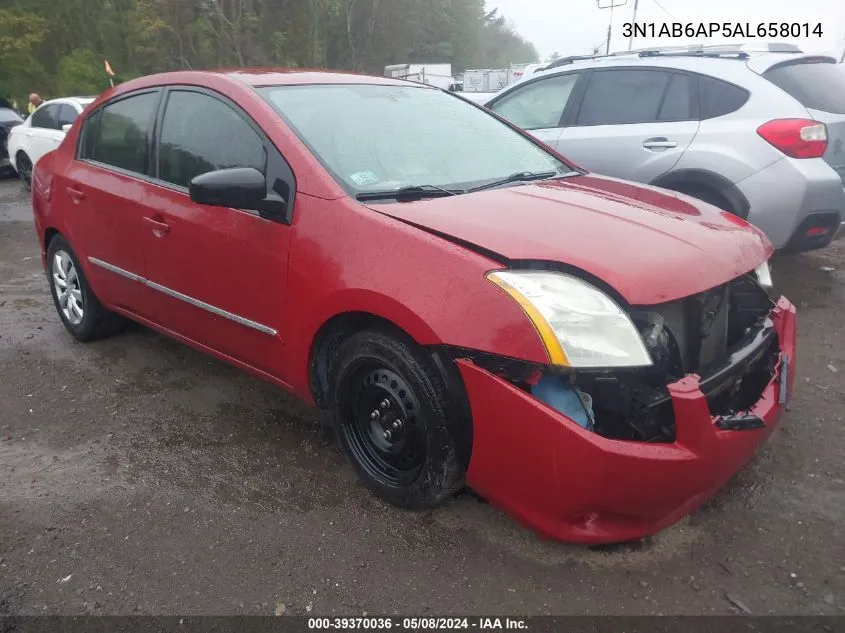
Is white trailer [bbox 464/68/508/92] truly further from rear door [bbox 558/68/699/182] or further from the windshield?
the windshield

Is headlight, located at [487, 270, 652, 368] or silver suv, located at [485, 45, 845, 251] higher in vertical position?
silver suv, located at [485, 45, 845, 251]

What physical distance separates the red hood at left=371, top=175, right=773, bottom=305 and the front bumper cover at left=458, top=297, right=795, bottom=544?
35cm

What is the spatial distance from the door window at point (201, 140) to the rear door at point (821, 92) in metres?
3.80

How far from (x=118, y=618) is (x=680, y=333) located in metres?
2.01

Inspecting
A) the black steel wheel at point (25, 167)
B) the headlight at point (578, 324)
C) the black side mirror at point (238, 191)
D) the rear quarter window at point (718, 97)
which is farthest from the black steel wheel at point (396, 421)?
the black steel wheel at point (25, 167)

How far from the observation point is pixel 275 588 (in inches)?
84.4

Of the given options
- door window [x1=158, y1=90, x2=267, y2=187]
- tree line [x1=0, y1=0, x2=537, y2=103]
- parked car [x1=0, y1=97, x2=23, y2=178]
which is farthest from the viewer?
tree line [x1=0, y1=0, x2=537, y2=103]

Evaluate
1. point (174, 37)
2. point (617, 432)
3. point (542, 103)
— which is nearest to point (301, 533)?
point (617, 432)

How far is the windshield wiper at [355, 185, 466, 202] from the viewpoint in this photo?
251 centimetres

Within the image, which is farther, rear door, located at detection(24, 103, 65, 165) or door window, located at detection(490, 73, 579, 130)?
rear door, located at detection(24, 103, 65, 165)

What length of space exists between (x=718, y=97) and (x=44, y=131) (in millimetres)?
9035

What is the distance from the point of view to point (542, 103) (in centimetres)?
571

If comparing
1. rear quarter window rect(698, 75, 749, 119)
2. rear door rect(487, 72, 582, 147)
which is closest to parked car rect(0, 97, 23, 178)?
rear door rect(487, 72, 582, 147)

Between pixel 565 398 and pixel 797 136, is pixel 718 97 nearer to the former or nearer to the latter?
pixel 797 136
